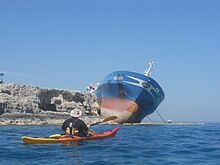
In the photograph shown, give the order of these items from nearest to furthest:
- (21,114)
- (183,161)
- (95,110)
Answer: (183,161) < (21,114) < (95,110)

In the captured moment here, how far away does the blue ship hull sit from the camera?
42.8 m

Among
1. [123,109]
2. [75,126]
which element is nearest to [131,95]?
[123,109]

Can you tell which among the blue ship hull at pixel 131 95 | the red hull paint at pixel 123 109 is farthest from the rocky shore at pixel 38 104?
the blue ship hull at pixel 131 95

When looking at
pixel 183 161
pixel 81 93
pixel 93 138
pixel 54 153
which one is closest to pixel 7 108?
pixel 81 93

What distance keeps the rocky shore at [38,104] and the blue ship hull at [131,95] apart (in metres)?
3.36

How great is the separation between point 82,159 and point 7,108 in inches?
1158

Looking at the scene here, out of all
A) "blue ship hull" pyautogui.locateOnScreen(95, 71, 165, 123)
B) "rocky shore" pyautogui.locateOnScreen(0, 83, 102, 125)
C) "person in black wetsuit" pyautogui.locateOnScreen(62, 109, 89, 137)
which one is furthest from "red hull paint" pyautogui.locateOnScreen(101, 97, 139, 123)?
"person in black wetsuit" pyautogui.locateOnScreen(62, 109, 89, 137)

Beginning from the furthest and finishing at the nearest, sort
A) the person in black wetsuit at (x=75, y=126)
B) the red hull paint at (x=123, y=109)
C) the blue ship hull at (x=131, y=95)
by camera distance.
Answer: the red hull paint at (x=123, y=109) → the blue ship hull at (x=131, y=95) → the person in black wetsuit at (x=75, y=126)

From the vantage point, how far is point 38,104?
43.2 m

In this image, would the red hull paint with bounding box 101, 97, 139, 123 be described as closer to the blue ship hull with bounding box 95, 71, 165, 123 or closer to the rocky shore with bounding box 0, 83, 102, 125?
the blue ship hull with bounding box 95, 71, 165, 123

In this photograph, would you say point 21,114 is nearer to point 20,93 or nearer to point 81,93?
point 20,93

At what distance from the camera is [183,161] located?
10.4 metres

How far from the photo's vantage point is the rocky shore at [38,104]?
124ft

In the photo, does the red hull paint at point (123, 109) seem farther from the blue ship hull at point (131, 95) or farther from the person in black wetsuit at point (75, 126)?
the person in black wetsuit at point (75, 126)
